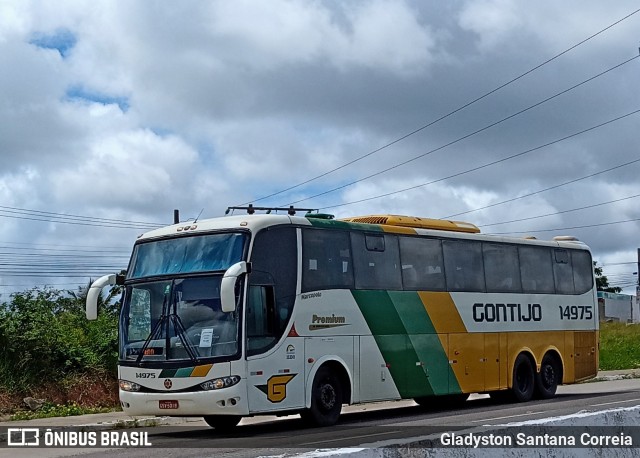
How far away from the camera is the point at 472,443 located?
24.2 ft

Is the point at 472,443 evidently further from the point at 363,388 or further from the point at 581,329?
the point at 581,329

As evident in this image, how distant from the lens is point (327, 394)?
17.6m

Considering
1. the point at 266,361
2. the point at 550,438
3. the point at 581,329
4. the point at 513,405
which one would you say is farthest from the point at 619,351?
the point at 550,438

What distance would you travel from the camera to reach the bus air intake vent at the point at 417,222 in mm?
20172

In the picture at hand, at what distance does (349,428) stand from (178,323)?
3407 mm

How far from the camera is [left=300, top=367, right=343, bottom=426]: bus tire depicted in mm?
17250

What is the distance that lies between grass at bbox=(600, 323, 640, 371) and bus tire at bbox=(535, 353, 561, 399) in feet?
52.4

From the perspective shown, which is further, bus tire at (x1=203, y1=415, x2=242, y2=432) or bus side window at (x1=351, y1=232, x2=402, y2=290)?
bus side window at (x1=351, y1=232, x2=402, y2=290)

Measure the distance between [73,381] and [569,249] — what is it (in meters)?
12.2

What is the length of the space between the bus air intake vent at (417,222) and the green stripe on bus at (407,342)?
152cm

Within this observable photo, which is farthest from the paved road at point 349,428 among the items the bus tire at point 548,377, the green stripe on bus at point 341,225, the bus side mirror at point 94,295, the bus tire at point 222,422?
the green stripe on bus at point 341,225

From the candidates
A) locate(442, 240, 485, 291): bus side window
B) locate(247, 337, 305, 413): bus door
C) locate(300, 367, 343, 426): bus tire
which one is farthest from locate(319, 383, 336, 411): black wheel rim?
locate(442, 240, 485, 291): bus side window

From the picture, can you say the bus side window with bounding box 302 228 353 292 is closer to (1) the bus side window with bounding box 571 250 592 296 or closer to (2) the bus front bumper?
(2) the bus front bumper

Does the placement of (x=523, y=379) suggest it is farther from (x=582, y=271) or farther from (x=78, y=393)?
(x=78, y=393)
